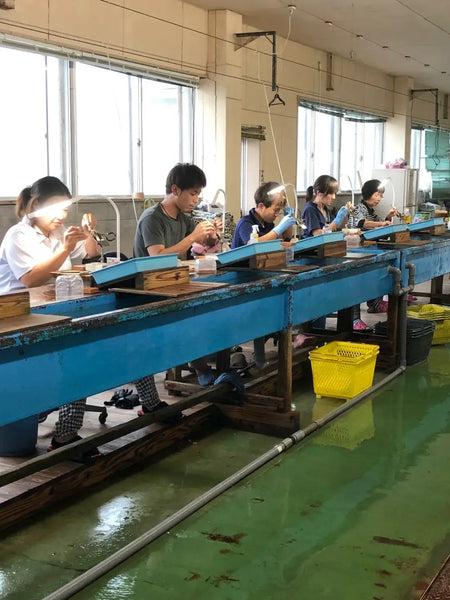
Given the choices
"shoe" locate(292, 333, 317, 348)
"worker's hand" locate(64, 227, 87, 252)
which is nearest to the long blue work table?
"worker's hand" locate(64, 227, 87, 252)

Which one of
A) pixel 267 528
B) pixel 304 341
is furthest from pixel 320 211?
pixel 267 528

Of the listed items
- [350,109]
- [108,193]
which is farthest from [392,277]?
[350,109]

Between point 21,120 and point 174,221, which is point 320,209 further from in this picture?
point 21,120

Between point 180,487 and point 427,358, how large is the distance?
98.4 inches

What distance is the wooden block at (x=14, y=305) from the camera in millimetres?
1920

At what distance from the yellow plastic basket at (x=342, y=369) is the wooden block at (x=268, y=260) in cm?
55

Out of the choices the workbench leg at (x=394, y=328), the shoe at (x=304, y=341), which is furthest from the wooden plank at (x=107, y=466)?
the workbench leg at (x=394, y=328)

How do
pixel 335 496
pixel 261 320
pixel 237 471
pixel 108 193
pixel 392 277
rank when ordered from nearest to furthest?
pixel 335 496 → pixel 237 471 → pixel 261 320 → pixel 392 277 → pixel 108 193

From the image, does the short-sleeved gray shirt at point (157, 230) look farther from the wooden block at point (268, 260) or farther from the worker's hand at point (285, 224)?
the worker's hand at point (285, 224)

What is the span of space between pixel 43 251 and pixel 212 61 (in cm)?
517

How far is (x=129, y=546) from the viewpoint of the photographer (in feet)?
6.88

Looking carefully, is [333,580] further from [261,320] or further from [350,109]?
[350,109]

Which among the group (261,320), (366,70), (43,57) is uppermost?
(366,70)

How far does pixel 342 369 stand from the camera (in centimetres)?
367
